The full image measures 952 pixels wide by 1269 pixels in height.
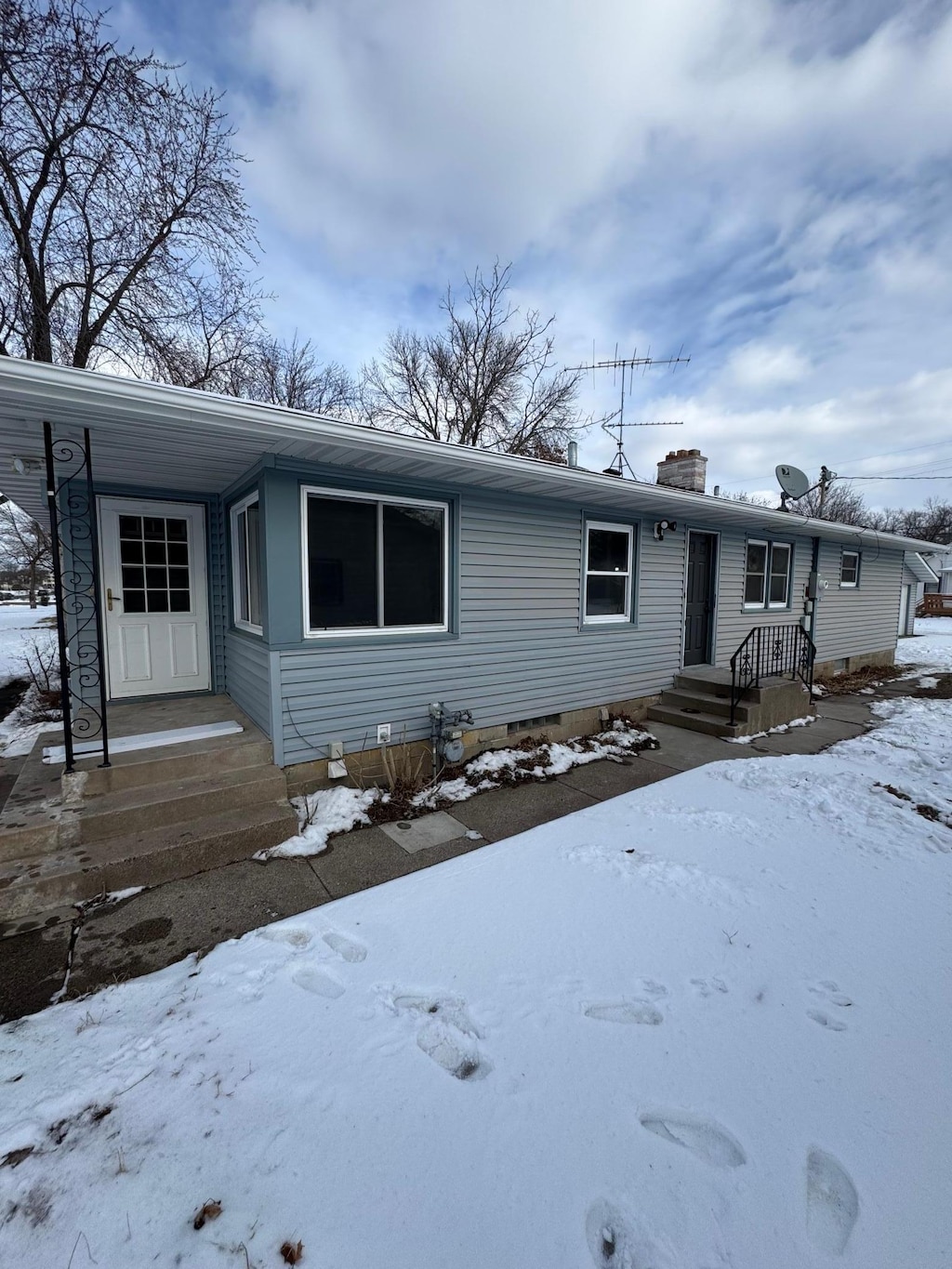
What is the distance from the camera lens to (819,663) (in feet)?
35.9

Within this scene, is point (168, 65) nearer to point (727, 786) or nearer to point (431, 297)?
point (431, 297)

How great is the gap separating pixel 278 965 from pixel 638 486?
5462 mm

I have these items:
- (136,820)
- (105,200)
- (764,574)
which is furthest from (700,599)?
(105,200)

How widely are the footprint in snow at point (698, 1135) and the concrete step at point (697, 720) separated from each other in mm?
5366

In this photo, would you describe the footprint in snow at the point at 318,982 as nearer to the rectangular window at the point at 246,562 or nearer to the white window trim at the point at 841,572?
the rectangular window at the point at 246,562

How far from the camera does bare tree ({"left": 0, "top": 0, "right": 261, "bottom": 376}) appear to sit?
7371 millimetres

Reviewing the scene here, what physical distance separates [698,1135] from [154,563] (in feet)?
19.8

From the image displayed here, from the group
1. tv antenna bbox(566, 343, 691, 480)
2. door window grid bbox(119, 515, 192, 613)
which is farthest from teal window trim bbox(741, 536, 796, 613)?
door window grid bbox(119, 515, 192, 613)

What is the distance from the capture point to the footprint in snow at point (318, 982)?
2492mm

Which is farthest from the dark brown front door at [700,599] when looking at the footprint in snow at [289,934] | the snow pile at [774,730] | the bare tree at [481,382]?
the bare tree at [481,382]

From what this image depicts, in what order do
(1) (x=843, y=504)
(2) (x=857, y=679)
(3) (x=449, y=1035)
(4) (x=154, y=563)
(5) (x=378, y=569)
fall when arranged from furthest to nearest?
(1) (x=843, y=504)
(2) (x=857, y=679)
(4) (x=154, y=563)
(5) (x=378, y=569)
(3) (x=449, y=1035)

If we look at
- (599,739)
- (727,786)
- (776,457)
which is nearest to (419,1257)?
(727,786)

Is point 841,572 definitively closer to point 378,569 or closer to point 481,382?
point 378,569

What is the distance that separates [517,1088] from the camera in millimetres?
2020
